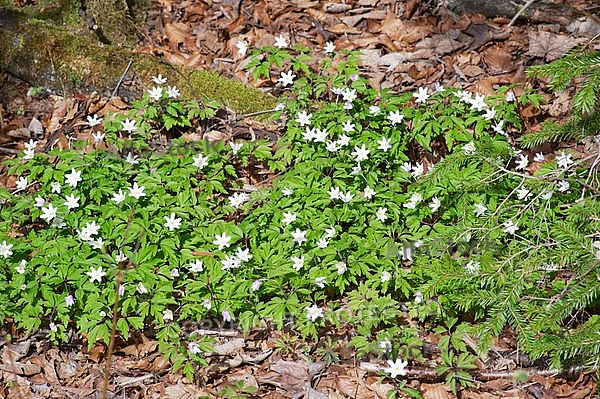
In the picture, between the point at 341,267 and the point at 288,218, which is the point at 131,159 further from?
the point at 341,267

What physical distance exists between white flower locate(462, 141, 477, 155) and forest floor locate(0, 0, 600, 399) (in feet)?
2.39

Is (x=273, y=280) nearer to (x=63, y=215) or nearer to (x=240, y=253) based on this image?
(x=240, y=253)

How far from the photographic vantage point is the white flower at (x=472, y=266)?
3257 mm

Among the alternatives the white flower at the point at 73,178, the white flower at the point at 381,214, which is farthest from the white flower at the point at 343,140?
the white flower at the point at 73,178

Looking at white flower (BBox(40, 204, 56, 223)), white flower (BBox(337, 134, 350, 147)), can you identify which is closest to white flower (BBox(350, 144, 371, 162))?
white flower (BBox(337, 134, 350, 147))

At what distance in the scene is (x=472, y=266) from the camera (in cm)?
331

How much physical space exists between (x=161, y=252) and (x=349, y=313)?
1.16 metres

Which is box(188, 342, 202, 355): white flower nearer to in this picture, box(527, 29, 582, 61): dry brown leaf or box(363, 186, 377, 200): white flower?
box(363, 186, 377, 200): white flower

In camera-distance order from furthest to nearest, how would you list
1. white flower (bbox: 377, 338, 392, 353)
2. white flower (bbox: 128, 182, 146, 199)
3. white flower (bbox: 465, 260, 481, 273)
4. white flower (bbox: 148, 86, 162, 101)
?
1. white flower (bbox: 148, 86, 162, 101)
2. white flower (bbox: 128, 182, 146, 199)
3. white flower (bbox: 377, 338, 392, 353)
4. white flower (bbox: 465, 260, 481, 273)

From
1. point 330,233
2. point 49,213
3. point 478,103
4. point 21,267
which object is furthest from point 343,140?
point 21,267

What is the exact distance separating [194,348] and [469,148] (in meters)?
1.99

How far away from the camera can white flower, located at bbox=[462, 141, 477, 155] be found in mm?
3820

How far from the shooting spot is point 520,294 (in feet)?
10.4

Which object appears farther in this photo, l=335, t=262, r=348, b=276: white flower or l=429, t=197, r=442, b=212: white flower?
l=429, t=197, r=442, b=212: white flower
